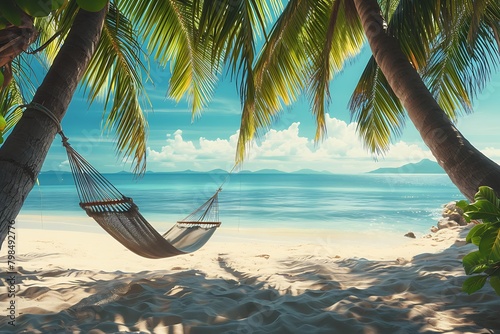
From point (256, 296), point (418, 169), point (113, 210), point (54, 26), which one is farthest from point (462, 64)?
point (418, 169)

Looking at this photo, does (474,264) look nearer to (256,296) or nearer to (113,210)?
(256,296)

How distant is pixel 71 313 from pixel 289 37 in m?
2.06

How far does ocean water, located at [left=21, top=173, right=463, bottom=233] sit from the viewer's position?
1038 centimetres

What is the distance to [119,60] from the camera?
3.06 metres

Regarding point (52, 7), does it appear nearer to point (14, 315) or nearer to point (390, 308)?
point (14, 315)

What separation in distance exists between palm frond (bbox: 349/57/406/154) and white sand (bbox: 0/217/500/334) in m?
0.90

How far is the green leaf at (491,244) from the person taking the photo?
1.34 m

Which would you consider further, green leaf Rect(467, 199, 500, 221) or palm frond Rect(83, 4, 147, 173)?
palm frond Rect(83, 4, 147, 173)

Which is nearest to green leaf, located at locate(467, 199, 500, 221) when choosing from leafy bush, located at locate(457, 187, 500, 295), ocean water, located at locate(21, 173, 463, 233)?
leafy bush, located at locate(457, 187, 500, 295)

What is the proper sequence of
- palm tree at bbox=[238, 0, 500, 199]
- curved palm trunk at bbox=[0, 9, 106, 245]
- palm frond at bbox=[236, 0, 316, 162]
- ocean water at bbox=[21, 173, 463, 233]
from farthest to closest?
ocean water at bbox=[21, 173, 463, 233] → palm frond at bbox=[236, 0, 316, 162] → palm tree at bbox=[238, 0, 500, 199] → curved palm trunk at bbox=[0, 9, 106, 245]

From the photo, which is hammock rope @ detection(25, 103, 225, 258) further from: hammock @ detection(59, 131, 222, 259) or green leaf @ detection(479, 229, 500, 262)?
green leaf @ detection(479, 229, 500, 262)

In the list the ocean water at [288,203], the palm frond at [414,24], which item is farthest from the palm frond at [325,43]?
the ocean water at [288,203]

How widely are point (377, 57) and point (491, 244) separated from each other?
1.08m

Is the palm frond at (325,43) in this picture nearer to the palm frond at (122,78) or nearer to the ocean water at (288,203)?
the palm frond at (122,78)
